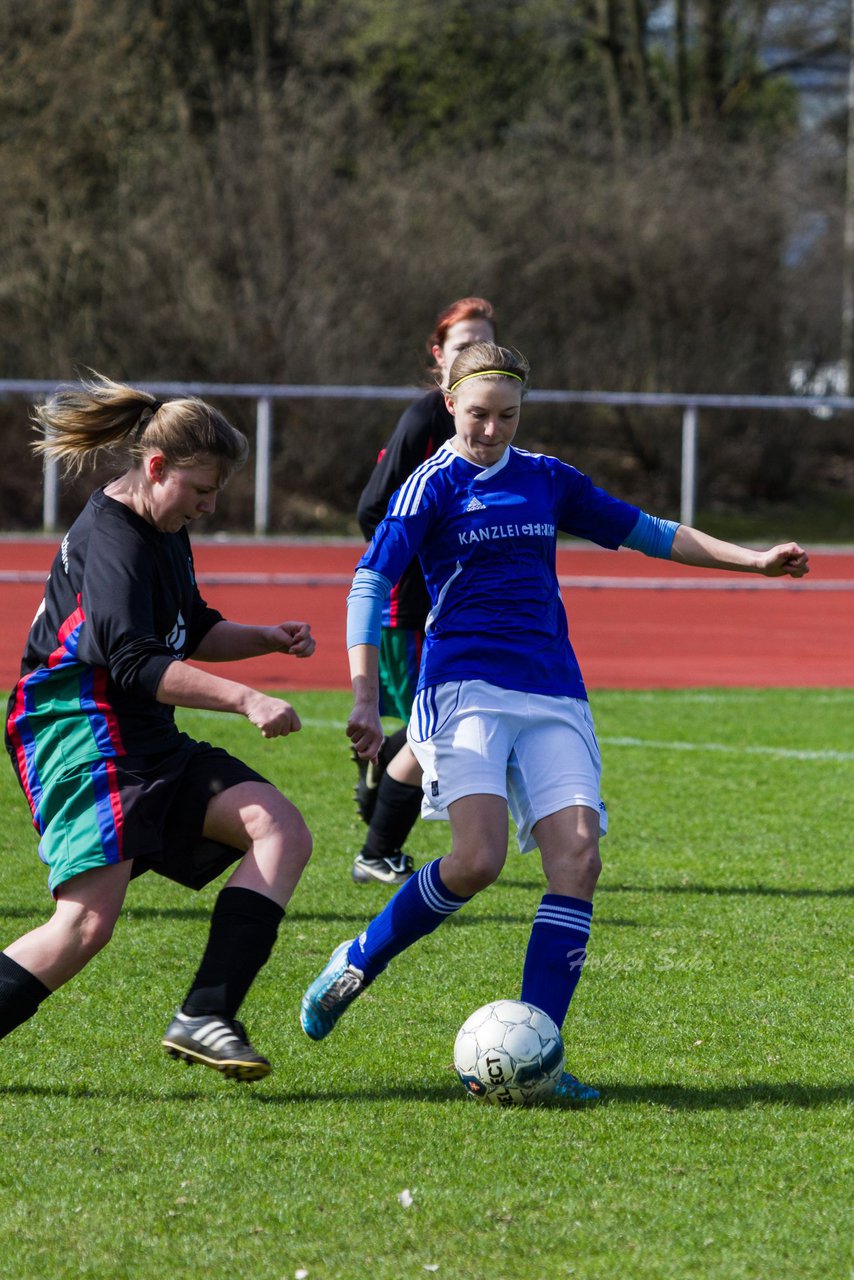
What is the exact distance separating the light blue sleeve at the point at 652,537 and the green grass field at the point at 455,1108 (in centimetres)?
125

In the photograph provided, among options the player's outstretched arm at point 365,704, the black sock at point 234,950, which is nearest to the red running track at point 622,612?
the player's outstretched arm at point 365,704

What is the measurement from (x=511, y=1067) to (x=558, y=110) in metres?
27.4

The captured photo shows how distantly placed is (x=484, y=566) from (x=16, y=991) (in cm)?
150

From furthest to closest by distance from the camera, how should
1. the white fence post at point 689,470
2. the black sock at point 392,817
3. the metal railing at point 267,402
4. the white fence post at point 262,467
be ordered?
the white fence post at point 689,470
the white fence post at point 262,467
the metal railing at point 267,402
the black sock at point 392,817

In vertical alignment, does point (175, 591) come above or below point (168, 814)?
above

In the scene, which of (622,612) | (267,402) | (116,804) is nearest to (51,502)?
(267,402)

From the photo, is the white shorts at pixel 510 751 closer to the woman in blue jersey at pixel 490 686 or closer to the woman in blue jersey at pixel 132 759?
the woman in blue jersey at pixel 490 686

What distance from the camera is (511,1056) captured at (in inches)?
146

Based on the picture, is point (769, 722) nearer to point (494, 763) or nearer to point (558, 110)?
point (494, 763)

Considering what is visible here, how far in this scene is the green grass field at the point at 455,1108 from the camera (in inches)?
118

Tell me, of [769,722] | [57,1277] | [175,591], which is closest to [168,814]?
[175,591]

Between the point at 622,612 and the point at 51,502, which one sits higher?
the point at 51,502

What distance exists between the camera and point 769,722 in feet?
31.7

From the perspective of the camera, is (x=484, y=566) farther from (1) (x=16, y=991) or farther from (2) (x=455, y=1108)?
(1) (x=16, y=991)
